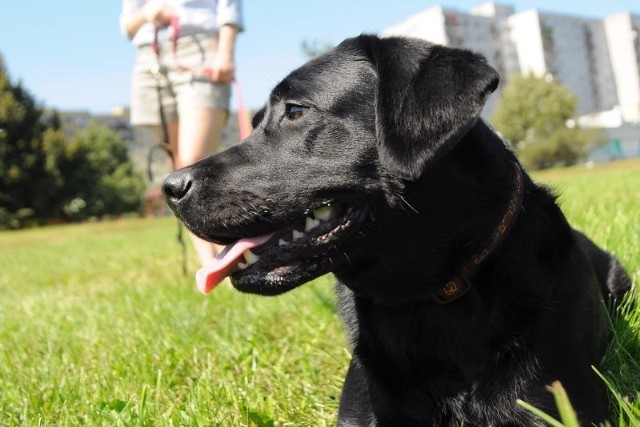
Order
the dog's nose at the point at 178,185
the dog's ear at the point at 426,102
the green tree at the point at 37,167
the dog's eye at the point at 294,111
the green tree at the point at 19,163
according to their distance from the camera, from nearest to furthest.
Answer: the dog's ear at the point at 426,102, the dog's nose at the point at 178,185, the dog's eye at the point at 294,111, the green tree at the point at 19,163, the green tree at the point at 37,167

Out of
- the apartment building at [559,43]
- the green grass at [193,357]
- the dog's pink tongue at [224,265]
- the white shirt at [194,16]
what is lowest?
the apartment building at [559,43]

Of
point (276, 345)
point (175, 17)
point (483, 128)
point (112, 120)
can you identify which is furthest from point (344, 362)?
point (112, 120)

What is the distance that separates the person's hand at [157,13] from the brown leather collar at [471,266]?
3280mm

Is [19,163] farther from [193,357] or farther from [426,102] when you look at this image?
[426,102]

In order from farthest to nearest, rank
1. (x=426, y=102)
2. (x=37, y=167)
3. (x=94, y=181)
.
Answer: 1. (x=94, y=181)
2. (x=37, y=167)
3. (x=426, y=102)

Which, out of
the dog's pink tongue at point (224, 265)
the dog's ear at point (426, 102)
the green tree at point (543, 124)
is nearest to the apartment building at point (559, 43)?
the green tree at point (543, 124)

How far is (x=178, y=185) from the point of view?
2.14 meters

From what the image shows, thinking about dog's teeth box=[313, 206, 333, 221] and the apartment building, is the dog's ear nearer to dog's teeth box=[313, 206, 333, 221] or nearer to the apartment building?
dog's teeth box=[313, 206, 333, 221]

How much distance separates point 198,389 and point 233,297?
2026 millimetres

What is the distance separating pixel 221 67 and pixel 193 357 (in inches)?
85.8

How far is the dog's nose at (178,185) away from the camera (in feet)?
7.03

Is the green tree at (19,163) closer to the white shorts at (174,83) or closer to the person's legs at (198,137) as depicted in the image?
the white shorts at (174,83)

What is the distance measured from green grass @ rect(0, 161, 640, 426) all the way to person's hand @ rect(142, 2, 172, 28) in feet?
6.38

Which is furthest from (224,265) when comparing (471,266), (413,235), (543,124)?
(543,124)
